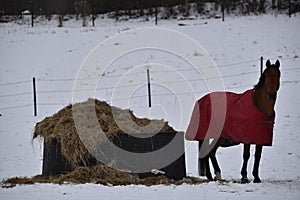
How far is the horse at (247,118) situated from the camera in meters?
5.83

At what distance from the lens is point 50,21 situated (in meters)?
27.6

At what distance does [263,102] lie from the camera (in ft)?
19.3

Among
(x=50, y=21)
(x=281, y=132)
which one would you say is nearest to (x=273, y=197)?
(x=281, y=132)

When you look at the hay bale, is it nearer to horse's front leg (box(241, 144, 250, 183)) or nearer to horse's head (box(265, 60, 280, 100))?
horse's front leg (box(241, 144, 250, 183))

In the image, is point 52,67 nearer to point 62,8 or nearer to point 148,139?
point 62,8

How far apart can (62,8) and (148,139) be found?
24.0 meters

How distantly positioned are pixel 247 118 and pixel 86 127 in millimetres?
2076

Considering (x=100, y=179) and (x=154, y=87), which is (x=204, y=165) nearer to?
(x=100, y=179)

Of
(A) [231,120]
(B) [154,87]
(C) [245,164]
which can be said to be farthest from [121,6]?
(C) [245,164]

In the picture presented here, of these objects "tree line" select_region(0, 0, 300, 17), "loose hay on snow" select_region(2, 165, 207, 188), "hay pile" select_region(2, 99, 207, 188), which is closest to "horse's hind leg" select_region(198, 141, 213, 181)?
"hay pile" select_region(2, 99, 207, 188)

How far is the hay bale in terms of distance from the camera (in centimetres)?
603

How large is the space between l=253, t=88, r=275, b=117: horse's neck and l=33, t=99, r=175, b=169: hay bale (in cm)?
126

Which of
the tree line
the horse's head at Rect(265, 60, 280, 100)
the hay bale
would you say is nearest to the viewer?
the horse's head at Rect(265, 60, 280, 100)

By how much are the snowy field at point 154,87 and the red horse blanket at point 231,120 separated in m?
0.62
